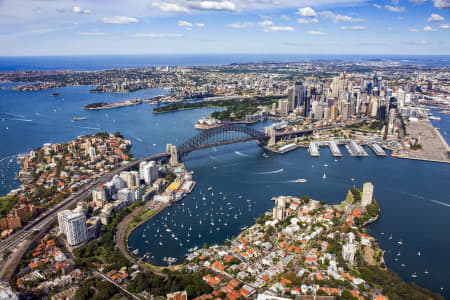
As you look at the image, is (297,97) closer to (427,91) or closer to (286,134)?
(286,134)

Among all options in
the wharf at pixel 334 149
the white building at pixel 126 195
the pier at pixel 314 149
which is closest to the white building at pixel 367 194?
the pier at pixel 314 149

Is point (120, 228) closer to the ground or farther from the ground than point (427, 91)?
closer to the ground

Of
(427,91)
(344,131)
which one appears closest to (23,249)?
(344,131)

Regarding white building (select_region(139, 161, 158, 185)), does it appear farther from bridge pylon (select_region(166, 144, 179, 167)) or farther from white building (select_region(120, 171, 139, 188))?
bridge pylon (select_region(166, 144, 179, 167))

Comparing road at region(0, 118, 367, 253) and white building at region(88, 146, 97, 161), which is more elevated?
white building at region(88, 146, 97, 161)

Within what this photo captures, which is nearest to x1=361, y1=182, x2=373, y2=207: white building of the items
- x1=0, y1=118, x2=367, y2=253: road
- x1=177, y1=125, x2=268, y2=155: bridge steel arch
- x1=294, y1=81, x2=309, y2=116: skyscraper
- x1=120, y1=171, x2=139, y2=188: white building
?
x1=120, y1=171, x2=139, y2=188: white building

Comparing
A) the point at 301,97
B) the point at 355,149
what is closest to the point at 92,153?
the point at 355,149
